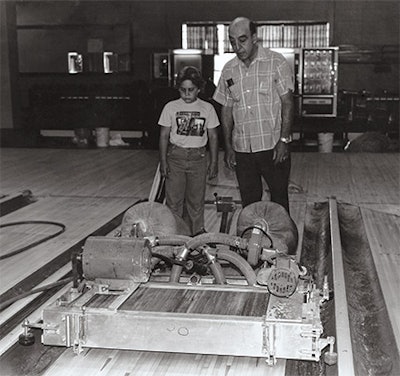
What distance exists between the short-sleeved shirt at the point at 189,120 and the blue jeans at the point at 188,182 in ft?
0.24

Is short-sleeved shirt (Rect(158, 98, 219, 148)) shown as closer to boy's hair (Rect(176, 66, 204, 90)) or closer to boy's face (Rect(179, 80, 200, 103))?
boy's face (Rect(179, 80, 200, 103))

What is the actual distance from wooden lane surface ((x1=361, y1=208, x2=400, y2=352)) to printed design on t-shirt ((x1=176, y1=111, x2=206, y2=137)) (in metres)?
1.48

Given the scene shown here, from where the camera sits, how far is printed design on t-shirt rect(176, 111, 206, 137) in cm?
462

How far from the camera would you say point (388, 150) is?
11.1m

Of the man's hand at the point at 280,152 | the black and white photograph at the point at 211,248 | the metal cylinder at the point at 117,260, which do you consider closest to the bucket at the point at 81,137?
the black and white photograph at the point at 211,248

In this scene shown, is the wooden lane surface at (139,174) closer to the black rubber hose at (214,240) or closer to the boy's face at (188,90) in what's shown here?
the boy's face at (188,90)

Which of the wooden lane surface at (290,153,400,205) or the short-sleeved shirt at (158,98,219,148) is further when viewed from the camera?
the wooden lane surface at (290,153,400,205)

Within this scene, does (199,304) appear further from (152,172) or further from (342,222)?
(152,172)

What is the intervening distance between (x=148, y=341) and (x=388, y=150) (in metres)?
8.97

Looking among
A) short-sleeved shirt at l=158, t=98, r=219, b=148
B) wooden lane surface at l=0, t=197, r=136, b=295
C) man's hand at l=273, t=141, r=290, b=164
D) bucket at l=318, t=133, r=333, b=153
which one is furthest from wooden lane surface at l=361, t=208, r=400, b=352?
bucket at l=318, t=133, r=333, b=153

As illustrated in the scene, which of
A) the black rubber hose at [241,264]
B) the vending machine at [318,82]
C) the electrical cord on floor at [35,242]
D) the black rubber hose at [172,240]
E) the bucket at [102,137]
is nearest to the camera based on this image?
the black rubber hose at [241,264]

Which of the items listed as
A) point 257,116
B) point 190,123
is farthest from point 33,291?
point 257,116

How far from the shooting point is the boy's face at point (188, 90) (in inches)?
174

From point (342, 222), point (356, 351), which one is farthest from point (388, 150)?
point (356, 351)
